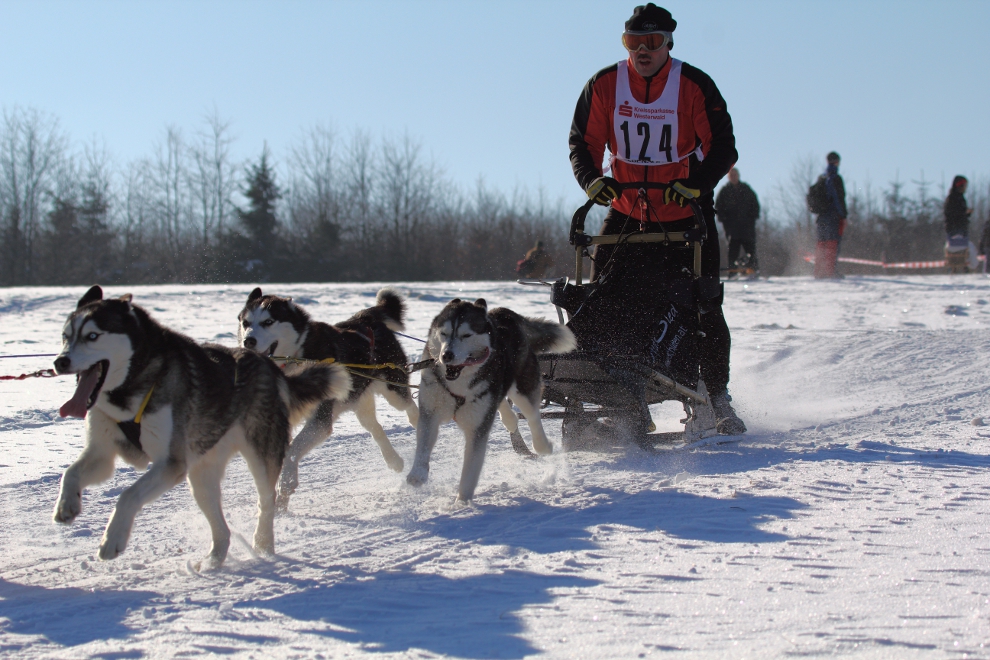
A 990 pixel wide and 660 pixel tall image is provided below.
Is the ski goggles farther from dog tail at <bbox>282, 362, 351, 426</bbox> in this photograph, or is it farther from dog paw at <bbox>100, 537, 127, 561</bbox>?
dog paw at <bbox>100, 537, 127, 561</bbox>

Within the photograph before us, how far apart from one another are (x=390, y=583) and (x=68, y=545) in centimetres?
123

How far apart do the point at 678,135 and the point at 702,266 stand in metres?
0.67

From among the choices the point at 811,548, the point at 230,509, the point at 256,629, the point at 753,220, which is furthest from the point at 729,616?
the point at 753,220

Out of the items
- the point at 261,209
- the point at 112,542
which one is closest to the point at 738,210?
the point at 112,542

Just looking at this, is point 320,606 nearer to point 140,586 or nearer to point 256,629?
point 256,629

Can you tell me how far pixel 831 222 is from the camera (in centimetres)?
1314

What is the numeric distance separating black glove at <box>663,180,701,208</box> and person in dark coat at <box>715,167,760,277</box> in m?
8.45

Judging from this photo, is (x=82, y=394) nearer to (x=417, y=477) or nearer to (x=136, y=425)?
(x=136, y=425)

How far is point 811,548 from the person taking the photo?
2764 mm

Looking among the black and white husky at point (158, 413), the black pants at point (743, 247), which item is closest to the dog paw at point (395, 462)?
the black and white husky at point (158, 413)

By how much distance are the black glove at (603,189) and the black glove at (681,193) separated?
0.76 feet

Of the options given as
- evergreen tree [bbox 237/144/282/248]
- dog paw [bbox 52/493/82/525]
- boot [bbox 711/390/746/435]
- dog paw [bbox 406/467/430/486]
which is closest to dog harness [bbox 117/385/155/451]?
dog paw [bbox 52/493/82/525]

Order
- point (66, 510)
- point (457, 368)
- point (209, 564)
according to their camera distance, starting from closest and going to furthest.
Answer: point (66, 510)
point (209, 564)
point (457, 368)

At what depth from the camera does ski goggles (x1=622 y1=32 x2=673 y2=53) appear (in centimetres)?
433
